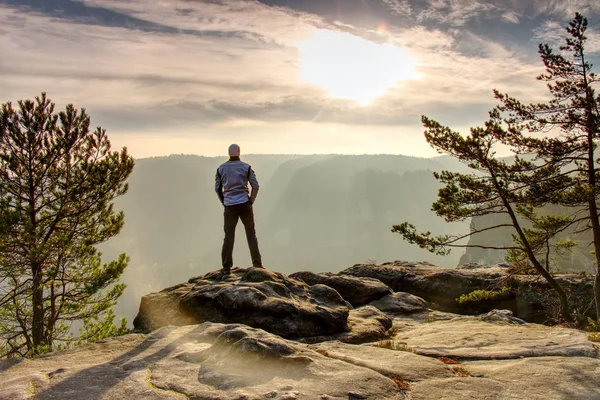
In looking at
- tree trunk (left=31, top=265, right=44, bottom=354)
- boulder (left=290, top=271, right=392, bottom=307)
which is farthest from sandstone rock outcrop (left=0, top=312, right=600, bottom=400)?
tree trunk (left=31, top=265, right=44, bottom=354)

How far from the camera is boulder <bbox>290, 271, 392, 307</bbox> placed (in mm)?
12773

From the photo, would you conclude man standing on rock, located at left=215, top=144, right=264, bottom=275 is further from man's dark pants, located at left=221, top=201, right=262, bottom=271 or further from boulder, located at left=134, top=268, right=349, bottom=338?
boulder, located at left=134, top=268, right=349, bottom=338

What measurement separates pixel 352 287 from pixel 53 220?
12.6 metres

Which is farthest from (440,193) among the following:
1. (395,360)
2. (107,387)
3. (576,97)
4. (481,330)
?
(107,387)

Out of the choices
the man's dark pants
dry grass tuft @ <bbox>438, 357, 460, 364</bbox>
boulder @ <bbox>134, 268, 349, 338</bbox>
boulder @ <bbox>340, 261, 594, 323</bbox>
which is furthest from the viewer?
boulder @ <bbox>340, 261, 594, 323</bbox>

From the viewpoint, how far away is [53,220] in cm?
1588

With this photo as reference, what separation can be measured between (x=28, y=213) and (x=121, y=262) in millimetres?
4231

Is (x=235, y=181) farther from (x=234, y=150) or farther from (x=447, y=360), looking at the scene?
(x=447, y=360)

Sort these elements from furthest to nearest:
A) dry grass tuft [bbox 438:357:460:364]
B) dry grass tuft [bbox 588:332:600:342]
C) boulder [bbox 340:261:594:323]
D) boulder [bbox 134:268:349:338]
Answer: boulder [bbox 340:261:594:323]
boulder [bbox 134:268:349:338]
dry grass tuft [bbox 588:332:600:342]
dry grass tuft [bbox 438:357:460:364]

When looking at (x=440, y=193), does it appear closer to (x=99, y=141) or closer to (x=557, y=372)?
(x=557, y=372)

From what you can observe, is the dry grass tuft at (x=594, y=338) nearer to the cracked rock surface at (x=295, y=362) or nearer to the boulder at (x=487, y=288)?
the cracked rock surface at (x=295, y=362)

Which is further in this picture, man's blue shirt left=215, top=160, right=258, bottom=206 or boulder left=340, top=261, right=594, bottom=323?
boulder left=340, top=261, right=594, bottom=323

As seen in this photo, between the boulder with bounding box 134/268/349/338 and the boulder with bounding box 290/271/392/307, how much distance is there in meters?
3.24

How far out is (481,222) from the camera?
124m
